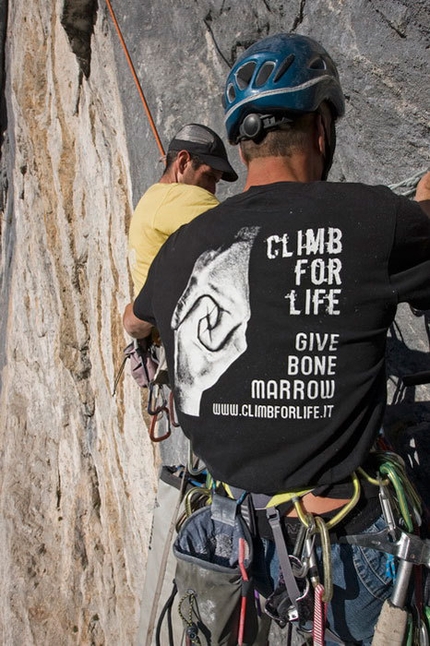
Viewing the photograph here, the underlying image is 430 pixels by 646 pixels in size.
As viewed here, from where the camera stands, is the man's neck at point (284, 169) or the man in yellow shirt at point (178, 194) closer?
the man's neck at point (284, 169)

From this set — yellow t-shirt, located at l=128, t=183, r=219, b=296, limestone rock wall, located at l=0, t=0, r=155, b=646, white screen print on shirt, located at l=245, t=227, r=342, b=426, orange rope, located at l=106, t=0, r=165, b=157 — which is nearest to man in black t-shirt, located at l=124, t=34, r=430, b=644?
white screen print on shirt, located at l=245, t=227, r=342, b=426

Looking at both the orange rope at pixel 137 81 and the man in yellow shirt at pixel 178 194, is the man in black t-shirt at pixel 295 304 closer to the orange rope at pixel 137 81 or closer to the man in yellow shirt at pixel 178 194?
the man in yellow shirt at pixel 178 194

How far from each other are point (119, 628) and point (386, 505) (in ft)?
18.0

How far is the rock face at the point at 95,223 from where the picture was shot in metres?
2.75

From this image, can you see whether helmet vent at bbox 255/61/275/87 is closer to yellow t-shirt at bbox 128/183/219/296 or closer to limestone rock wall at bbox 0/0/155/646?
yellow t-shirt at bbox 128/183/219/296

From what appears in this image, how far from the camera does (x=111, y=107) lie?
17.8ft

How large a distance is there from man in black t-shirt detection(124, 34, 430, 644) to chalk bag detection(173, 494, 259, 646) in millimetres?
188

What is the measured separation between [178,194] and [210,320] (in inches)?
39.1

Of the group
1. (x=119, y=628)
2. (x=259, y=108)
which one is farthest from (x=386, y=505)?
(x=119, y=628)

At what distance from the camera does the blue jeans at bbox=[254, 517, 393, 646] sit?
1797 mm

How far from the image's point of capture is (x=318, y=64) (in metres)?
1.92

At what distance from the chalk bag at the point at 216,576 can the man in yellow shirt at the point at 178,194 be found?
3.80 feet

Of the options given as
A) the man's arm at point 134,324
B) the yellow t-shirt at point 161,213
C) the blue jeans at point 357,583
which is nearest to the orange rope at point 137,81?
the yellow t-shirt at point 161,213

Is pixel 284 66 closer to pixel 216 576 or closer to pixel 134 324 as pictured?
pixel 134 324
